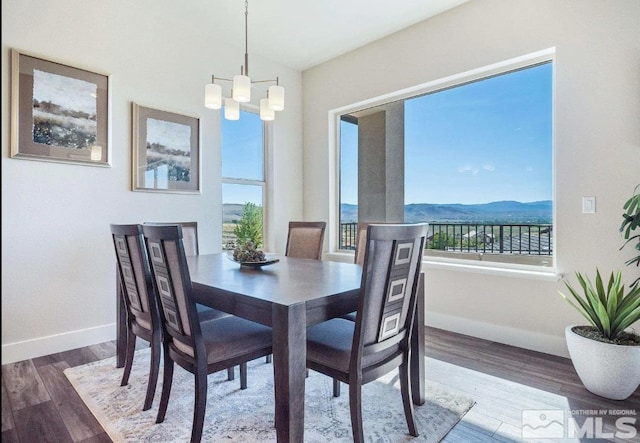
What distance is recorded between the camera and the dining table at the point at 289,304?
4.81 feet

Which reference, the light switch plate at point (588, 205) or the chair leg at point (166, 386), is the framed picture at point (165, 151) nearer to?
the chair leg at point (166, 386)

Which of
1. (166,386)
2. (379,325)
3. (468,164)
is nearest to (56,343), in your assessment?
(166,386)

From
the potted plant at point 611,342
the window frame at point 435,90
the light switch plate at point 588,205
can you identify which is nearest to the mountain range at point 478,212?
the window frame at point 435,90

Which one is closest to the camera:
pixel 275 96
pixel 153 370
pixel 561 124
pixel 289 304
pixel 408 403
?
pixel 289 304

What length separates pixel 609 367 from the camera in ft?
6.91

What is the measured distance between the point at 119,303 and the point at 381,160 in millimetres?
2902

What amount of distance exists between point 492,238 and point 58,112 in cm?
371

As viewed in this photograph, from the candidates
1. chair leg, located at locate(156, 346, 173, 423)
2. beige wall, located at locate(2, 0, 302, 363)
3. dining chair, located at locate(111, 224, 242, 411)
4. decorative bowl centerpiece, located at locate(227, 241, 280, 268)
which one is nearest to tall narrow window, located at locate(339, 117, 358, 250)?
beige wall, located at locate(2, 0, 302, 363)

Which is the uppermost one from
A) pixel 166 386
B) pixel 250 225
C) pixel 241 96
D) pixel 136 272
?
pixel 241 96

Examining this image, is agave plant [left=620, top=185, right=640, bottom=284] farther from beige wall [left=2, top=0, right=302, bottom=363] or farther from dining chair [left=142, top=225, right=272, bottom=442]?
beige wall [left=2, top=0, right=302, bottom=363]

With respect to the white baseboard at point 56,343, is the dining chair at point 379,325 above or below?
above

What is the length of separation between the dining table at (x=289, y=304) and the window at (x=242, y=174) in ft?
5.35

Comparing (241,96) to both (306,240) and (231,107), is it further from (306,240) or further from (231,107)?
(306,240)

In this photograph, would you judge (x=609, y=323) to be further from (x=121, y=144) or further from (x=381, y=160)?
(x=121, y=144)
